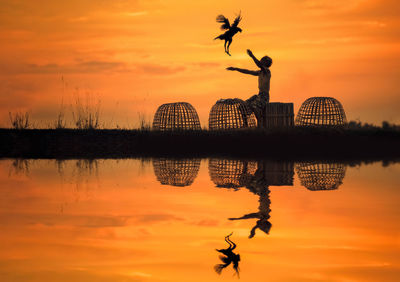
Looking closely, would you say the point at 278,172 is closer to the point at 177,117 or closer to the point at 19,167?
the point at 19,167

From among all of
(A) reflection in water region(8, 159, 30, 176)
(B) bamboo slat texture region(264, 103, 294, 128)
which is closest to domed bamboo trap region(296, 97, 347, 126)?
(B) bamboo slat texture region(264, 103, 294, 128)

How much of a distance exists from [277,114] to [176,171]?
6.10m

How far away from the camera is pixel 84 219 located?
27.8 feet

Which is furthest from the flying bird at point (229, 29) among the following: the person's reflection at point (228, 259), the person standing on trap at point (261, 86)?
the person's reflection at point (228, 259)

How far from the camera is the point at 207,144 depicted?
17.4 meters

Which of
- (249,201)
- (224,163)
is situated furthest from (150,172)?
(249,201)

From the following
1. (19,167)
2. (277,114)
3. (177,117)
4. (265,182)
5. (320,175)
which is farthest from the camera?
(177,117)

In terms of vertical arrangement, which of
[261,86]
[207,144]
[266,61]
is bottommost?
[207,144]

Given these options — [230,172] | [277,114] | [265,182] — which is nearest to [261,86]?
[277,114]

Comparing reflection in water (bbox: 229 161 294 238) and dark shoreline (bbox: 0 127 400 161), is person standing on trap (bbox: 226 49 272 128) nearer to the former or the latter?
dark shoreline (bbox: 0 127 400 161)

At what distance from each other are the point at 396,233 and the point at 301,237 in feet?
3.89

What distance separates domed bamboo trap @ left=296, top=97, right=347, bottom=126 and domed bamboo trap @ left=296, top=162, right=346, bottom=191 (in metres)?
4.42

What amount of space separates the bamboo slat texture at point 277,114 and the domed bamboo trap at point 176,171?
3.78 metres

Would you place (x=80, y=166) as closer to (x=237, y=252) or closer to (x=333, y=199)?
(x=333, y=199)
